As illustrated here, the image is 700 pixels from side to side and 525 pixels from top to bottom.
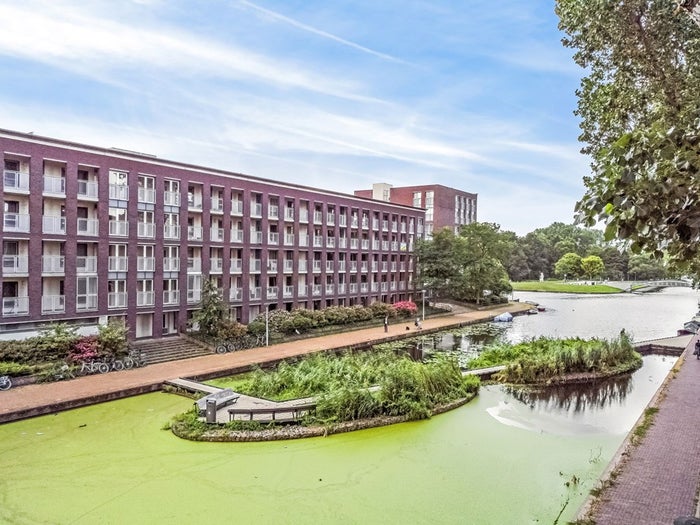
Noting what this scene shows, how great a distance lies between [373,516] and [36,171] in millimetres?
20818

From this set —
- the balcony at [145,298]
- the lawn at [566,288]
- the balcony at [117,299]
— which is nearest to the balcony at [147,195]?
the balcony at [145,298]

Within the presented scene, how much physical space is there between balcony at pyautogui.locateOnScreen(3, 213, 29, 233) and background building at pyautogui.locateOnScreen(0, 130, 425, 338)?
38 millimetres

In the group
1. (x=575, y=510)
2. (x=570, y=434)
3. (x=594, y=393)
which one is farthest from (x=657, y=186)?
(x=594, y=393)

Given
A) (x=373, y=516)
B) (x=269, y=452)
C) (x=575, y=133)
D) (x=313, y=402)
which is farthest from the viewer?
(x=575, y=133)

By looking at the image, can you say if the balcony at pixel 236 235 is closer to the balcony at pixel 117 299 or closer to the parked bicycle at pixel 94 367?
the balcony at pixel 117 299

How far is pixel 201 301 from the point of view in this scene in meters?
26.7

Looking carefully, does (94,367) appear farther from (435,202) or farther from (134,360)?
(435,202)

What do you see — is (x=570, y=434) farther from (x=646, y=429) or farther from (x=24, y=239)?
(x=24, y=239)

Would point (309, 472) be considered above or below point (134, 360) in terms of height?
below

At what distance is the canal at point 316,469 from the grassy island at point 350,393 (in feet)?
1.56

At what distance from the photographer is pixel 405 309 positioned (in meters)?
40.2

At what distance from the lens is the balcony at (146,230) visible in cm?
2536

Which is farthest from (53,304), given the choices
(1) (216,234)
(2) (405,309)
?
(2) (405,309)

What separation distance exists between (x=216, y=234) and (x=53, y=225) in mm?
8968
